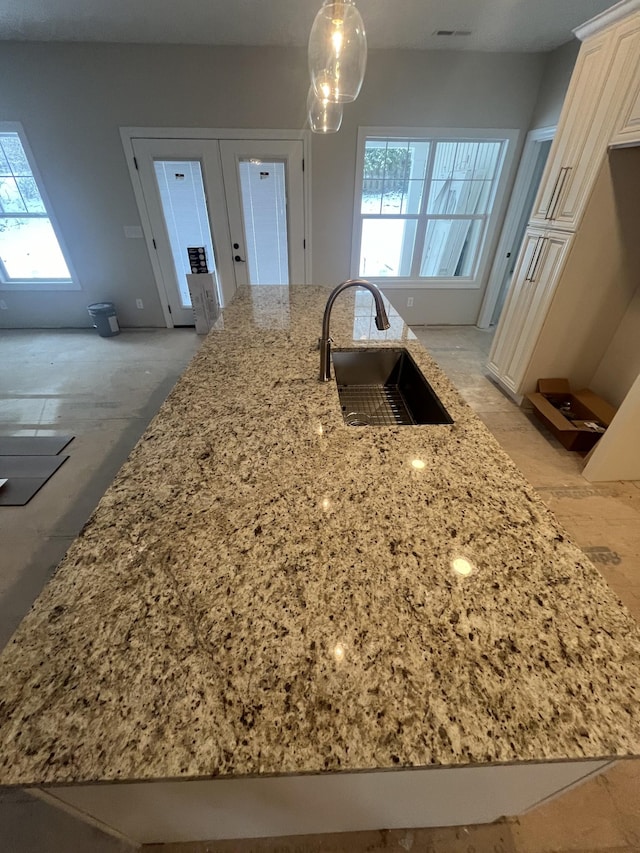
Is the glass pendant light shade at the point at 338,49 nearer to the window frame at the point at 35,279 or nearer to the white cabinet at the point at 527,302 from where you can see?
the white cabinet at the point at 527,302

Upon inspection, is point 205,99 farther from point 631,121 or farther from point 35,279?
point 631,121

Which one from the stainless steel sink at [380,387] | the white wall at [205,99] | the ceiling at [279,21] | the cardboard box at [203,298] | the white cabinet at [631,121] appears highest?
the ceiling at [279,21]

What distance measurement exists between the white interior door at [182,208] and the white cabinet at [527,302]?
2984 mm

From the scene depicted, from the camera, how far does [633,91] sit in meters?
1.80

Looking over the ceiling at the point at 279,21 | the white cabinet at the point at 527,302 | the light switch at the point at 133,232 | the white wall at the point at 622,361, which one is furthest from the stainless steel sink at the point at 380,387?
the light switch at the point at 133,232

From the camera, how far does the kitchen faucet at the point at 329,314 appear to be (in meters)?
1.09

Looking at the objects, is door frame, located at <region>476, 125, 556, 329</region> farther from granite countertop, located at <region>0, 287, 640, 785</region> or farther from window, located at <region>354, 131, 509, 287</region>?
granite countertop, located at <region>0, 287, 640, 785</region>

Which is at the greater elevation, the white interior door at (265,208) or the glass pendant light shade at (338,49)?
the glass pendant light shade at (338,49)

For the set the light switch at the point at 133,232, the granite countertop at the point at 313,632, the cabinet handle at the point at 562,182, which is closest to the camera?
the granite countertop at the point at 313,632

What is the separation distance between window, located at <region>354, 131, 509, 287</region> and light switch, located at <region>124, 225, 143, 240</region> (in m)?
2.43

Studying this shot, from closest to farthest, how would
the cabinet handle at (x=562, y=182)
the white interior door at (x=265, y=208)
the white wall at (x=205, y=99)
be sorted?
the cabinet handle at (x=562, y=182), the white wall at (x=205, y=99), the white interior door at (x=265, y=208)

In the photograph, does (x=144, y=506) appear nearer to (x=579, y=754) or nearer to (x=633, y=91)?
(x=579, y=754)

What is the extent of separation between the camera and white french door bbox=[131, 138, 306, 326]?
3.43 meters

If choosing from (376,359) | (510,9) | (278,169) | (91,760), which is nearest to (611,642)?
(91,760)
